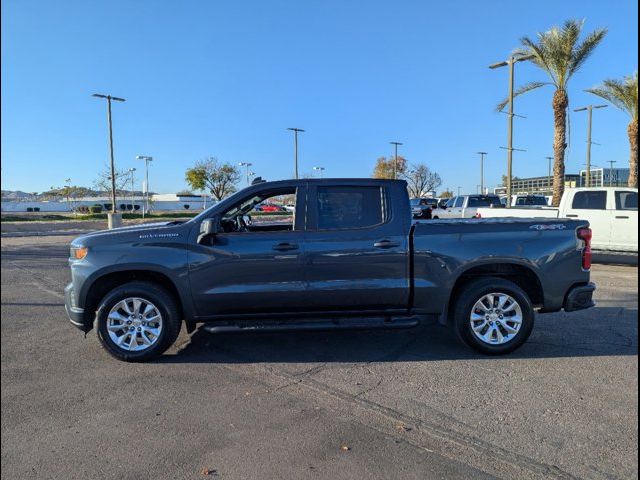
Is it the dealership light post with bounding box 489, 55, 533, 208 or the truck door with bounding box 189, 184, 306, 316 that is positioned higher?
the dealership light post with bounding box 489, 55, 533, 208

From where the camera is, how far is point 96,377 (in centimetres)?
457

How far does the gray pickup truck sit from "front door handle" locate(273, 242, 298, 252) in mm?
11

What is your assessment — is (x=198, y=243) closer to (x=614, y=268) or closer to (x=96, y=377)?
(x=96, y=377)

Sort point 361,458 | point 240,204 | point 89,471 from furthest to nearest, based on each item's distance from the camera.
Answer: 1. point 240,204
2. point 361,458
3. point 89,471

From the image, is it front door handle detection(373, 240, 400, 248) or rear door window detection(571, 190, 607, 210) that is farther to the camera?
rear door window detection(571, 190, 607, 210)

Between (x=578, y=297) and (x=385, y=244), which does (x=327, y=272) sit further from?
(x=578, y=297)

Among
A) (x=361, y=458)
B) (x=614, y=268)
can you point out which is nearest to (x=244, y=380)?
(x=361, y=458)

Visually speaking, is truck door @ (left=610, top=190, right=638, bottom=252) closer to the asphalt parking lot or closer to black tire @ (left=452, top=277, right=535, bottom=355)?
the asphalt parking lot

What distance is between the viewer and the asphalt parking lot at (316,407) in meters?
3.04

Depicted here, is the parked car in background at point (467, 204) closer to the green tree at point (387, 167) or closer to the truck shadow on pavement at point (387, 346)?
the truck shadow on pavement at point (387, 346)

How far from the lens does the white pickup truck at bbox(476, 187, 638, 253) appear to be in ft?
40.3

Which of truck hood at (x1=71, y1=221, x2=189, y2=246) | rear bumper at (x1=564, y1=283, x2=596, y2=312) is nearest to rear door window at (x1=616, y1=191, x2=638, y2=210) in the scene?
rear bumper at (x1=564, y1=283, x2=596, y2=312)

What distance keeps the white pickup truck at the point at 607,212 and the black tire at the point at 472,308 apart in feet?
25.1

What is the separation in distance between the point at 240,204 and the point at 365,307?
1781 millimetres
